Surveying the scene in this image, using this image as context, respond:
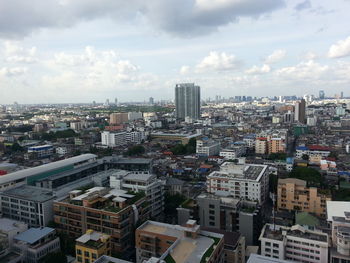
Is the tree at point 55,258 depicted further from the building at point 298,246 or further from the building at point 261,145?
the building at point 261,145

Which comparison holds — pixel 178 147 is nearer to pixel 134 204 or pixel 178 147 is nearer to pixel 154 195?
pixel 154 195

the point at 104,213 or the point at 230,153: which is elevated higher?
the point at 104,213

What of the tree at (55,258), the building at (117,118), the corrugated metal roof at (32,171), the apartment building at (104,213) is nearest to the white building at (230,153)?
the corrugated metal roof at (32,171)

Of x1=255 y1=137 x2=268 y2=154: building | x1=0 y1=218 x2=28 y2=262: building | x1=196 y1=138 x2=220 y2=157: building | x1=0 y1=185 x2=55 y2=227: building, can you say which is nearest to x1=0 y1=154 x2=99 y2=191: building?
x1=0 y1=185 x2=55 y2=227: building

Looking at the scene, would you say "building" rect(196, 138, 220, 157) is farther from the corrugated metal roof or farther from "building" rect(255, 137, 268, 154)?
the corrugated metal roof

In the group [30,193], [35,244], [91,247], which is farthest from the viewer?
[30,193]

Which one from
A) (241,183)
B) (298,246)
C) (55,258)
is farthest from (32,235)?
(241,183)

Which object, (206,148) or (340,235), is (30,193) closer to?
(340,235)
